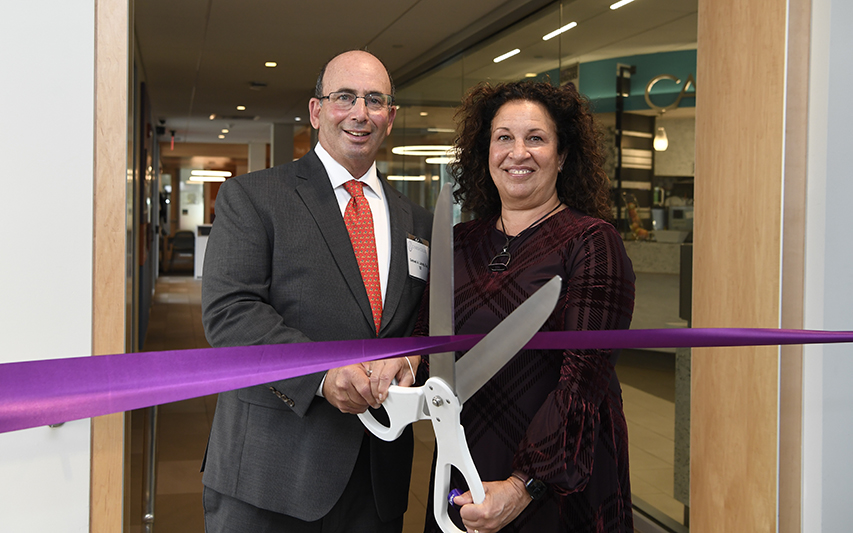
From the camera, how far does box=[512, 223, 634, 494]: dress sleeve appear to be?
140cm

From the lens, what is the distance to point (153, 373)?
1.22 meters

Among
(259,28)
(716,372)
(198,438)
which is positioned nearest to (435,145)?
(259,28)

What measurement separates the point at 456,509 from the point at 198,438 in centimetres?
381

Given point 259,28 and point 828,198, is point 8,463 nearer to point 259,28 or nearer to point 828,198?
point 828,198

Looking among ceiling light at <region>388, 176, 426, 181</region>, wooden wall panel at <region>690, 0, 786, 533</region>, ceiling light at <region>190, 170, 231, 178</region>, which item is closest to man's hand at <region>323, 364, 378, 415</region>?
wooden wall panel at <region>690, 0, 786, 533</region>

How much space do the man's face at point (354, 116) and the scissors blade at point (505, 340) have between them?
87cm

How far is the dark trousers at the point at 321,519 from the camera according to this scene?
171cm

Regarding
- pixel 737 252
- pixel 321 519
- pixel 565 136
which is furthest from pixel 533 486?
pixel 737 252

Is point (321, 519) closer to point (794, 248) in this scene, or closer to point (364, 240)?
point (364, 240)

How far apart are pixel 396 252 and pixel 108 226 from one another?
714 mm

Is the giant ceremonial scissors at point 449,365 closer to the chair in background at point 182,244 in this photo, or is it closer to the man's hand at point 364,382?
the man's hand at point 364,382

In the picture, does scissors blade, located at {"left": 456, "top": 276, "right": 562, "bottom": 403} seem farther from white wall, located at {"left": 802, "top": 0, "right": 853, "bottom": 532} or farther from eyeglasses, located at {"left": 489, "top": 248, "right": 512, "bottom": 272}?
white wall, located at {"left": 802, "top": 0, "right": 853, "bottom": 532}

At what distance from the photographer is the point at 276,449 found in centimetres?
169

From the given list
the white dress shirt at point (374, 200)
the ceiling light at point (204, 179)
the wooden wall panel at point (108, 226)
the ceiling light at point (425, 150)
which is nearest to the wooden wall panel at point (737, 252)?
the white dress shirt at point (374, 200)
